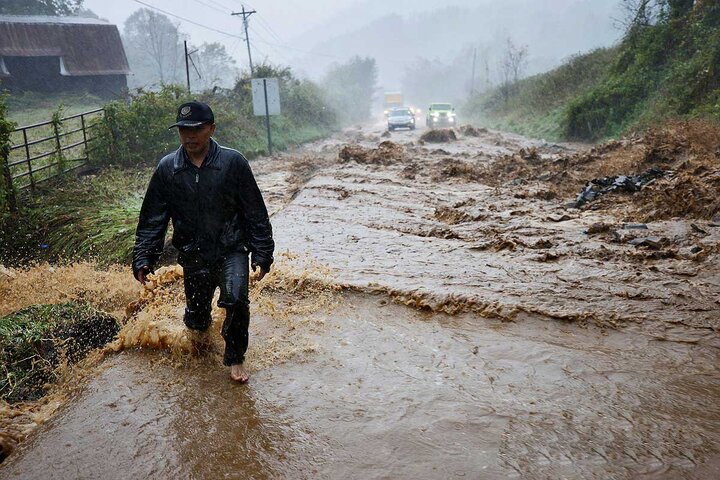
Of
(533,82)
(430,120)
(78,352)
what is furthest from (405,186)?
(533,82)

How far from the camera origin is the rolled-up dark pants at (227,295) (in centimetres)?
349

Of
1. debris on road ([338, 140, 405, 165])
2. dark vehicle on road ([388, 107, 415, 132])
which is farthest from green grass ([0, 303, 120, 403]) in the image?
dark vehicle on road ([388, 107, 415, 132])

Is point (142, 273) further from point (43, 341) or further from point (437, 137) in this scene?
point (437, 137)

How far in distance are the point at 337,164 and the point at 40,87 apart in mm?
23910

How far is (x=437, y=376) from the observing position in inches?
155

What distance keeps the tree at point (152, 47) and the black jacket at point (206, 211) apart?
55.7 m

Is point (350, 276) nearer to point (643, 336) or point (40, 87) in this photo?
point (643, 336)

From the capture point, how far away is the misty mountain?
13750 cm

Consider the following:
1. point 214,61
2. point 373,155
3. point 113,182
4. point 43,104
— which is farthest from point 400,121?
point 214,61

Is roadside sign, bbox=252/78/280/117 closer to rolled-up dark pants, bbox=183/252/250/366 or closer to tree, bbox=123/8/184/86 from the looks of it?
rolled-up dark pants, bbox=183/252/250/366

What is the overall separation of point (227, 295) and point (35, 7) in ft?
138

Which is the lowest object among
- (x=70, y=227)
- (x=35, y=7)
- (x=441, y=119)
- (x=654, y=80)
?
(x=70, y=227)

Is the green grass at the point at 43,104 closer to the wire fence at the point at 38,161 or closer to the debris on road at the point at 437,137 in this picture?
the wire fence at the point at 38,161

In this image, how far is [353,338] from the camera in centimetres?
465
